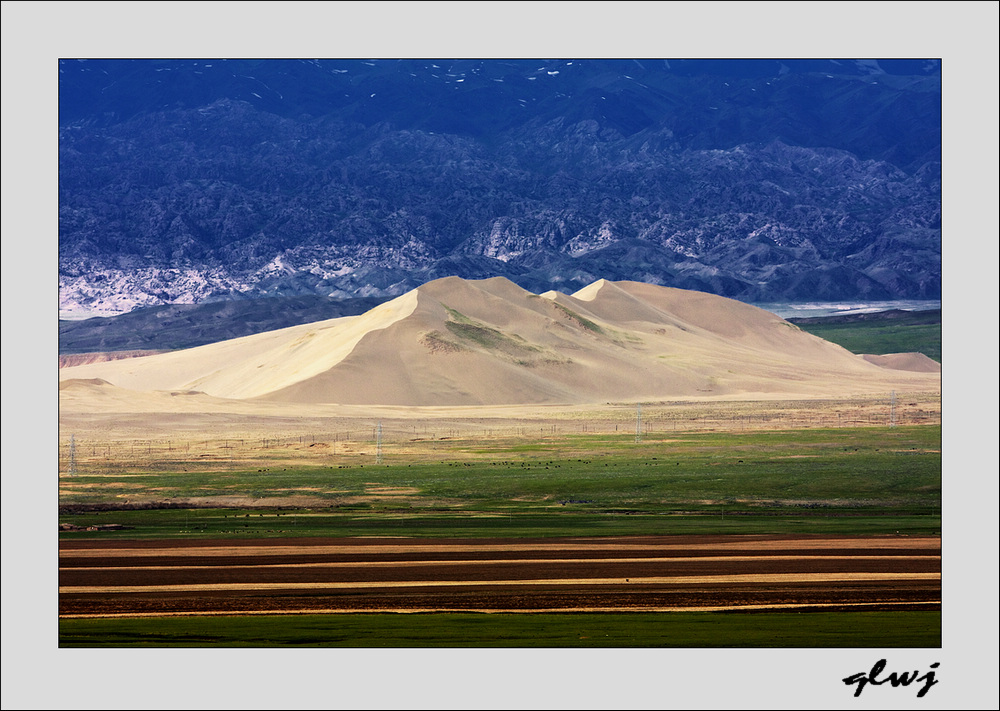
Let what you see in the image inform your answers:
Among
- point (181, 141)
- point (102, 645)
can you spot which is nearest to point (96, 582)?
point (102, 645)

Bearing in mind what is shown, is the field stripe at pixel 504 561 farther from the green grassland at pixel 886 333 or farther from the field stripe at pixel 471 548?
the green grassland at pixel 886 333

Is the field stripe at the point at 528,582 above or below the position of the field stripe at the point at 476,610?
above

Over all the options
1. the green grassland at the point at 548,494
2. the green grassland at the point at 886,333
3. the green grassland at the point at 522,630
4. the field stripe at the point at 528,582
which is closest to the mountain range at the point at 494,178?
the green grassland at the point at 886,333

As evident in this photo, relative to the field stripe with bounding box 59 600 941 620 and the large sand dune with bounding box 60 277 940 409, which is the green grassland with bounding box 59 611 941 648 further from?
the large sand dune with bounding box 60 277 940 409

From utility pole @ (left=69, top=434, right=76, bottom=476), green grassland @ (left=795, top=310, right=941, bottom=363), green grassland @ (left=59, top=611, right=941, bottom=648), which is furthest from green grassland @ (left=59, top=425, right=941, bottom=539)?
green grassland @ (left=795, top=310, right=941, bottom=363)

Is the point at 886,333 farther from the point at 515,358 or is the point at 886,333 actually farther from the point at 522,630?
the point at 522,630
